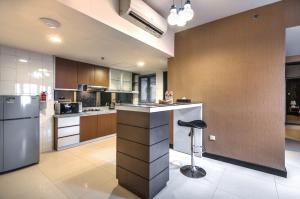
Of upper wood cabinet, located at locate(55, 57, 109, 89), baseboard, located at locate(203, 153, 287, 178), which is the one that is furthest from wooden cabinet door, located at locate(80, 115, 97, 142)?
baseboard, located at locate(203, 153, 287, 178)

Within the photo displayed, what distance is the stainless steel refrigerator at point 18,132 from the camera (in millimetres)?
2459

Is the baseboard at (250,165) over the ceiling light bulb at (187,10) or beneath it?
beneath

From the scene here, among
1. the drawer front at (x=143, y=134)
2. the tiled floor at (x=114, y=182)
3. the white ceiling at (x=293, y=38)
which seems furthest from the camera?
the white ceiling at (x=293, y=38)

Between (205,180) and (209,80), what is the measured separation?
1884mm

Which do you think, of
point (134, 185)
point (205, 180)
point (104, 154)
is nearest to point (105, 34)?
point (134, 185)

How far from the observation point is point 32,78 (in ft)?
10.9

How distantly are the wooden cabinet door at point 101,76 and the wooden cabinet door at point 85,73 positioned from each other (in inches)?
5.7

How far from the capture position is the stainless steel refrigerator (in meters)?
2.46

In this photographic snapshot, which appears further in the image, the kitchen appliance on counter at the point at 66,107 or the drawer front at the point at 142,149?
the kitchen appliance on counter at the point at 66,107

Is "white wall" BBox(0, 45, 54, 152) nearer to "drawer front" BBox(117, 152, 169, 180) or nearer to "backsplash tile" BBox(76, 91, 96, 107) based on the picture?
"backsplash tile" BBox(76, 91, 96, 107)

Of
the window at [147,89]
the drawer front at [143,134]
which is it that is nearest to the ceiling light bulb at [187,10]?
the drawer front at [143,134]

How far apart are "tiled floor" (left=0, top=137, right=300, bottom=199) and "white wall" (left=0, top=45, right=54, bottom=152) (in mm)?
903

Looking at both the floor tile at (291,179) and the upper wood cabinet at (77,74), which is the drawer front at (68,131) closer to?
the upper wood cabinet at (77,74)

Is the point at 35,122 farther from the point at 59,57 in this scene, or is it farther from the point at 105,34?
the point at 105,34
